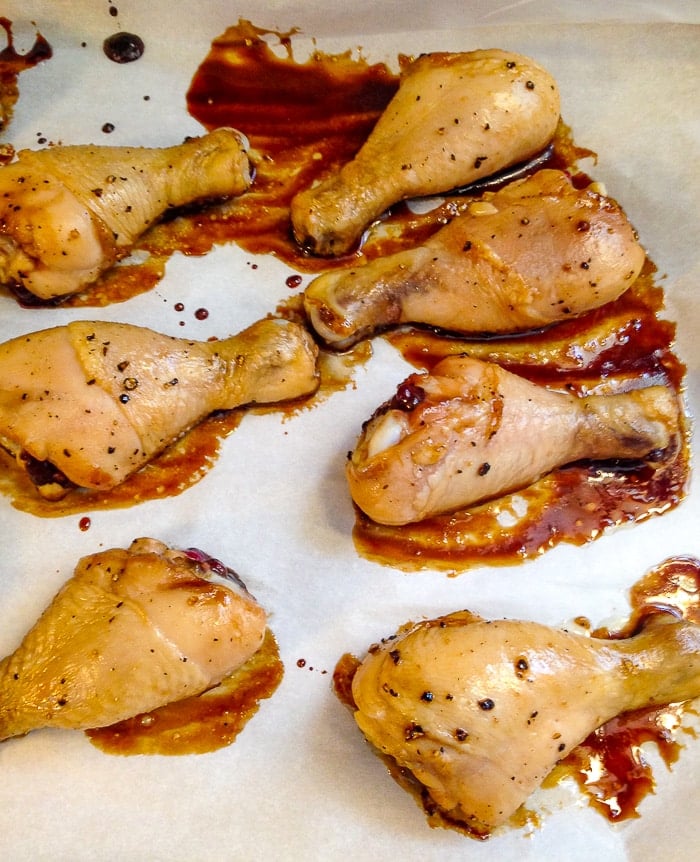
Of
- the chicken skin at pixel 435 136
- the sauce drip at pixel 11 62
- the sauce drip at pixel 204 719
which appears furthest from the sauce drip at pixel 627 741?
the sauce drip at pixel 11 62

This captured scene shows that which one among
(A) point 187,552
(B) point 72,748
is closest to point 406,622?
(A) point 187,552

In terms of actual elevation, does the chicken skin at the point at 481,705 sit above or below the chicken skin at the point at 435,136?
below

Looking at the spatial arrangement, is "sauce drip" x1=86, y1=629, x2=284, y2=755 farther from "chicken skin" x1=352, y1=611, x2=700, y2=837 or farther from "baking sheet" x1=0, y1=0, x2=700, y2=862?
"chicken skin" x1=352, y1=611, x2=700, y2=837

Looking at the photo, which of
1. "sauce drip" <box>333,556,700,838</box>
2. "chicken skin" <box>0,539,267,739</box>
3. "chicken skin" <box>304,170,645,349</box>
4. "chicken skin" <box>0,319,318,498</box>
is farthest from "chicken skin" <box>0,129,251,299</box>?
"sauce drip" <box>333,556,700,838</box>

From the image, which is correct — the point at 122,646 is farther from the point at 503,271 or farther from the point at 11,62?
the point at 11,62

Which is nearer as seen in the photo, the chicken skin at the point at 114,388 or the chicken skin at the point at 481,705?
the chicken skin at the point at 481,705

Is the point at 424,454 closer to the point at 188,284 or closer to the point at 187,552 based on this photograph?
the point at 187,552

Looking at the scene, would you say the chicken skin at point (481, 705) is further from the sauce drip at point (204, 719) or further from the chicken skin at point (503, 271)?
the chicken skin at point (503, 271)
